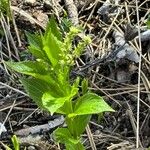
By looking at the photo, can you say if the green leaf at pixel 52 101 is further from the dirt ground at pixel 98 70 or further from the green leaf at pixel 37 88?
the dirt ground at pixel 98 70

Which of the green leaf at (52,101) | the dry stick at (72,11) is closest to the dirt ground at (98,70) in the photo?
the dry stick at (72,11)

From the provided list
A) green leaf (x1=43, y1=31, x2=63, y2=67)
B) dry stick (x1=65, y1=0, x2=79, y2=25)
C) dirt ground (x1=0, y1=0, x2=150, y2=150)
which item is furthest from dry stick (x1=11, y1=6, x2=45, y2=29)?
green leaf (x1=43, y1=31, x2=63, y2=67)

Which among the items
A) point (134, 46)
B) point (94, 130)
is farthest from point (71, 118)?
point (134, 46)

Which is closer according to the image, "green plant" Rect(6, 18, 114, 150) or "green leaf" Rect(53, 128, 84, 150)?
"green plant" Rect(6, 18, 114, 150)

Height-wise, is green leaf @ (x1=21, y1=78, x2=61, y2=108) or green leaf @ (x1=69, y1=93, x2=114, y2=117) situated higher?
green leaf @ (x1=21, y1=78, x2=61, y2=108)

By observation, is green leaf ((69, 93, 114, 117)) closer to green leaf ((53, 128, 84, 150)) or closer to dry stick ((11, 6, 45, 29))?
green leaf ((53, 128, 84, 150))

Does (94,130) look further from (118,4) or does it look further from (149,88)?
(118,4)

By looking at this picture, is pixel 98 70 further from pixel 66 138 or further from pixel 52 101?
pixel 52 101
